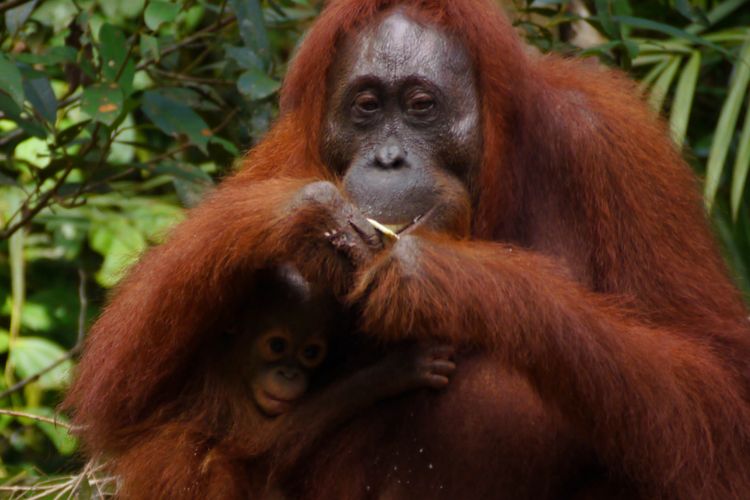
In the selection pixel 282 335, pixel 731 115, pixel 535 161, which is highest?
pixel 535 161

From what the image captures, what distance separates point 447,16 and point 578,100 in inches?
15.6

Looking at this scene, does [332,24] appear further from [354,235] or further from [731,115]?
[731,115]

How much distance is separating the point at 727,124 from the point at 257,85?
1.66 metres

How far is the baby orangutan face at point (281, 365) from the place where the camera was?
130 inches

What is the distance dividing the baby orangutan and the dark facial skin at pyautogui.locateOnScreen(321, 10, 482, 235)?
34 cm

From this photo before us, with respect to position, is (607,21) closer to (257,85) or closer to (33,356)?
(257,85)

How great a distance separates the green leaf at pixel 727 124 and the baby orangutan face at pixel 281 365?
1724mm

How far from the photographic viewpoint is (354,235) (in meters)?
3.01

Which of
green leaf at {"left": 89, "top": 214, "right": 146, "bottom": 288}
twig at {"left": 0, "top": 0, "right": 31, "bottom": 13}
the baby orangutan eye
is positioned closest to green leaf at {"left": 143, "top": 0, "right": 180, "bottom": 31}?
twig at {"left": 0, "top": 0, "right": 31, "bottom": 13}

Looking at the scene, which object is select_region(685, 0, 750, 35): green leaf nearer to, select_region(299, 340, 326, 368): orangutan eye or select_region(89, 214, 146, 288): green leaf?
select_region(89, 214, 146, 288): green leaf

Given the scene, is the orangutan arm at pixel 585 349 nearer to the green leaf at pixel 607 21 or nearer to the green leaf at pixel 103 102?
the green leaf at pixel 103 102

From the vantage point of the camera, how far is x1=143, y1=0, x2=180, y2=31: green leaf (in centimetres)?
403

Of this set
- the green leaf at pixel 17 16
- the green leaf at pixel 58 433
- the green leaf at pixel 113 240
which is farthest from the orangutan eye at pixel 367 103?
the green leaf at pixel 113 240

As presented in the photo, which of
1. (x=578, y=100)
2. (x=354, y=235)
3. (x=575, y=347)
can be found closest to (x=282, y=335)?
(x=354, y=235)
